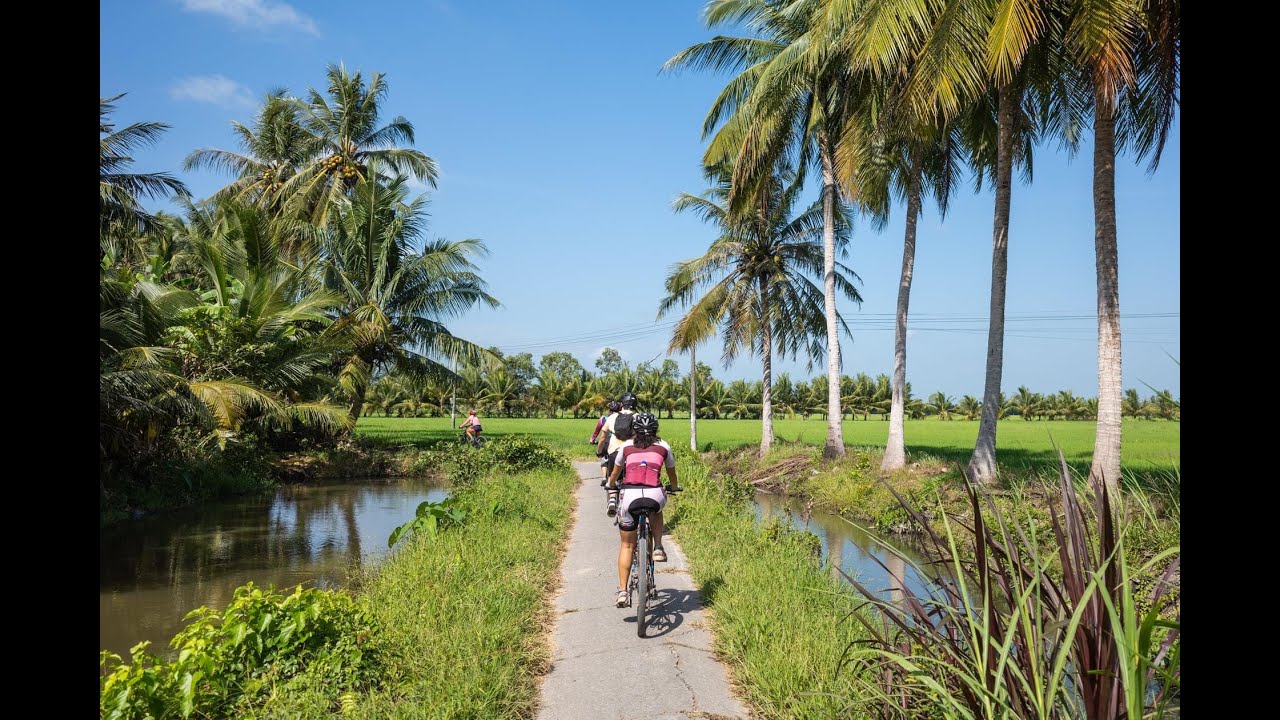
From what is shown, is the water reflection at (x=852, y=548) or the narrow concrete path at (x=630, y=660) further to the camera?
the water reflection at (x=852, y=548)

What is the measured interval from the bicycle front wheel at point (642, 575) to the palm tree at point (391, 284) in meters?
18.2

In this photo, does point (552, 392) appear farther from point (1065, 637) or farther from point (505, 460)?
point (1065, 637)

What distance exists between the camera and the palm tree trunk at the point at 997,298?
38.8 feet

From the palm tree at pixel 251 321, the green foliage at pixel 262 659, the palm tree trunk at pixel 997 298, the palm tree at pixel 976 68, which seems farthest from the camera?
the palm tree at pixel 251 321

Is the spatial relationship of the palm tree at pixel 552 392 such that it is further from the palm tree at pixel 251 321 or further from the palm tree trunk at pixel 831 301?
the palm tree trunk at pixel 831 301

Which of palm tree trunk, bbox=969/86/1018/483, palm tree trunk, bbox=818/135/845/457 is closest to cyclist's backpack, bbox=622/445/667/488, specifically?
palm tree trunk, bbox=969/86/1018/483

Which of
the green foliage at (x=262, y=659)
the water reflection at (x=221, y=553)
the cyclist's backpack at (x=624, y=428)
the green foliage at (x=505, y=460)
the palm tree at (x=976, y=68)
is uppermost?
the palm tree at (x=976, y=68)

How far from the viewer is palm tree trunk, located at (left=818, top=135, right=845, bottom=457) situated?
1653 centimetres

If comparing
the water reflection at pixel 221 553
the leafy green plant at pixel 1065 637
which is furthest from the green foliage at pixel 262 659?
the water reflection at pixel 221 553

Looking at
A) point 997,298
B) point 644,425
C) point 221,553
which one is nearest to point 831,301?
point 997,298
